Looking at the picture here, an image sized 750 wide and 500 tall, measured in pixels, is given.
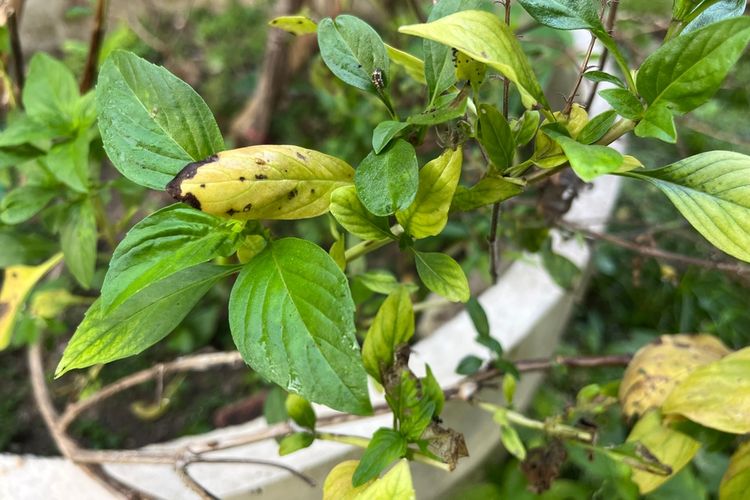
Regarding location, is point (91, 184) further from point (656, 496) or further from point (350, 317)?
point (656, 496)

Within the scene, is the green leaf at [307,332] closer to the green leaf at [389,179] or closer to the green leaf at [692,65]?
the green leaf at [389,179]

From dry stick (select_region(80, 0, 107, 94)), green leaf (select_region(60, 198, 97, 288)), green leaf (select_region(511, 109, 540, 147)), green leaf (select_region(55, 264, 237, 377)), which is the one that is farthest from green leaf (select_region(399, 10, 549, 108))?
dry stick (select_region(80, 0, 107, 94))

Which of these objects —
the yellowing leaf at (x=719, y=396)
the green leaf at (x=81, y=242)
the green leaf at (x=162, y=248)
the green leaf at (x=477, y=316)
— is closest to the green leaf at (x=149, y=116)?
the green leaf at (x=162, y=248)

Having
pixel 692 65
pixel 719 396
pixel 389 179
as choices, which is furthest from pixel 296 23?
pixel 719 396

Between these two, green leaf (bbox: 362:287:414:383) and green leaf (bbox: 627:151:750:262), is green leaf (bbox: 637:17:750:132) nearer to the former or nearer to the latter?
green leaf (bbox: 627:151:750:262)

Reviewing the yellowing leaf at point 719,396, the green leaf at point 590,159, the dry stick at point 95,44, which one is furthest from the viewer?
the dry stick at point 95,44

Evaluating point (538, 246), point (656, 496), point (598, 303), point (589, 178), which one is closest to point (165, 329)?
point (589, 178)
